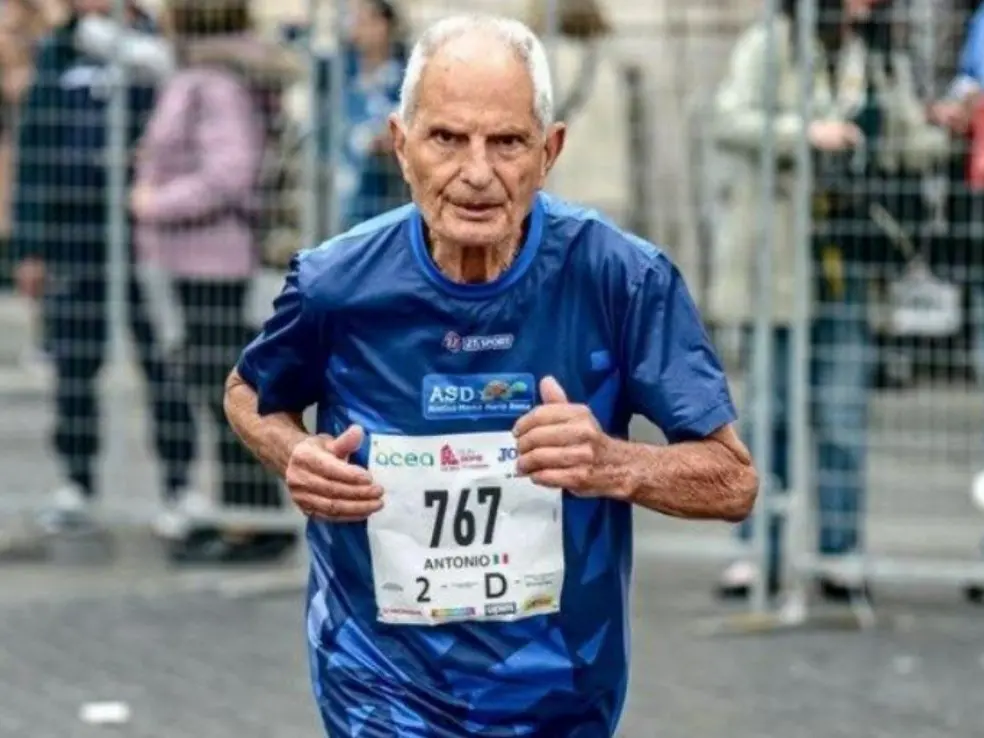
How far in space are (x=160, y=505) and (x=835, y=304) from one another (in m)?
2.73

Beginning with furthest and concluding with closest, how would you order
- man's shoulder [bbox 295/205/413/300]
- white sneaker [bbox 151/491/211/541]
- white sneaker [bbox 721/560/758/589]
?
white sneaker [bbox 151/491/211/541] < white sneaker [bbox 721/560/758/589] < man's shoulder [bbox 295/205/413/300]

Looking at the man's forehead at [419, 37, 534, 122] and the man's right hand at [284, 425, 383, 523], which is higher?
the man's forehead at [419, 37, 534, 122]

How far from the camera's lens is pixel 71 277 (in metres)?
9.84

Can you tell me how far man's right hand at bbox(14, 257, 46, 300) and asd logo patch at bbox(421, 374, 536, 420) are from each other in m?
5.81

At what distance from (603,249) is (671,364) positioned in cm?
23

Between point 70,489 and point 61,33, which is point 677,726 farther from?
point 61,33

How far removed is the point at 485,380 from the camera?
425 cm

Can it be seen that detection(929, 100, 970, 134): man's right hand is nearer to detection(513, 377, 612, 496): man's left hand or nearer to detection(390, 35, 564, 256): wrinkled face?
detection(390, 35, 564, 256): wrinkled face

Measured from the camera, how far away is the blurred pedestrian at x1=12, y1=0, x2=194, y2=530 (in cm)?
976

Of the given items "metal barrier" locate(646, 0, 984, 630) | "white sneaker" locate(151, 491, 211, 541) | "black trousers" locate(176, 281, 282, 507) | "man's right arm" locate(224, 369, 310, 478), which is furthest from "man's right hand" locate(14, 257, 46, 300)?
"man's right arm" locate(224, 369, 310, 478)

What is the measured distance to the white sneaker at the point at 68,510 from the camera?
32.3 feet

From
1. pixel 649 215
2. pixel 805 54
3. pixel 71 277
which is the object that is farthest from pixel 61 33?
pixel 805 54

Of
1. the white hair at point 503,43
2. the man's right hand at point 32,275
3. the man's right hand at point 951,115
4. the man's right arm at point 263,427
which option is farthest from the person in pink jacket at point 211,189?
the white hair at point 503,43

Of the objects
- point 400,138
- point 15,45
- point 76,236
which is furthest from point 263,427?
point 15,45
